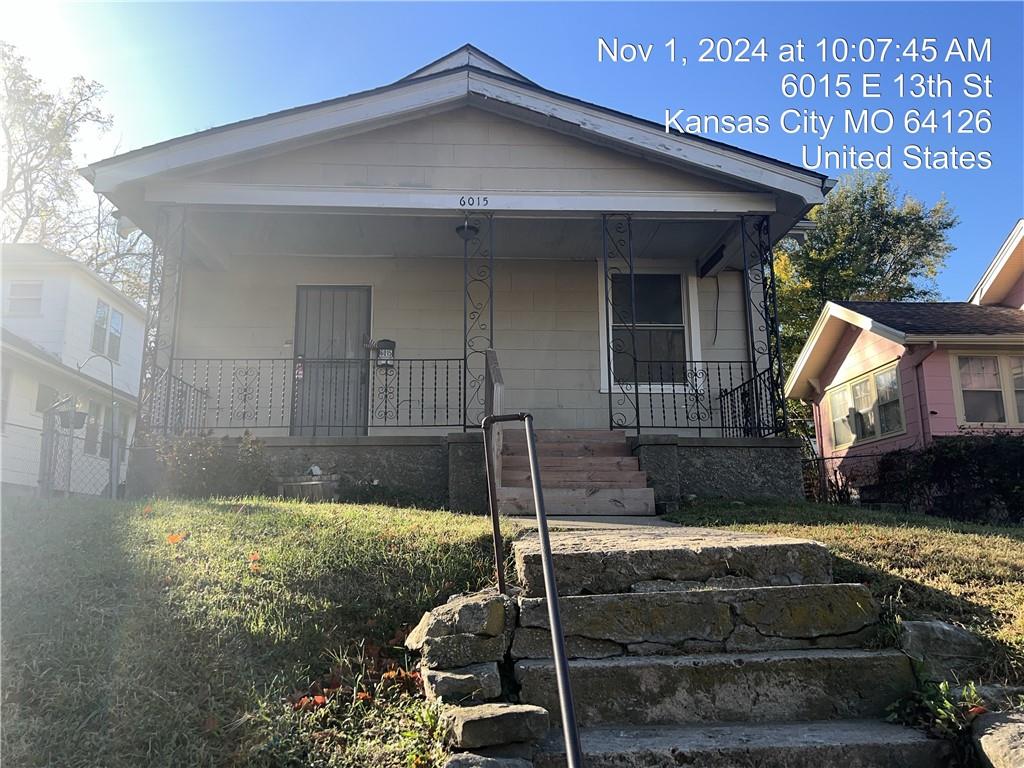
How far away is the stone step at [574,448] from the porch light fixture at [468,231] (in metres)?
2.35

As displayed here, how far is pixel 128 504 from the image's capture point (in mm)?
5828

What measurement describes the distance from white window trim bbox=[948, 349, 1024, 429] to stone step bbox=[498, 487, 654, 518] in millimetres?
7175

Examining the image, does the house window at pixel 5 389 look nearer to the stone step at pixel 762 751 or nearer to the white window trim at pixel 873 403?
the stone step at pixel 762 751

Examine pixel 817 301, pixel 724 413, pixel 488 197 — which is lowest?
pixel 724 413

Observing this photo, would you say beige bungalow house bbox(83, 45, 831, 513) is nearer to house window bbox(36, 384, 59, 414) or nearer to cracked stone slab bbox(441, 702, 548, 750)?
cracked stone slab bbox(441, 702, 548, 750)

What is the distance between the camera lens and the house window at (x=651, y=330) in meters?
9.20

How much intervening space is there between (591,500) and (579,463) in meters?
0.61

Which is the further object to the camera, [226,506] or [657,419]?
[657,419]

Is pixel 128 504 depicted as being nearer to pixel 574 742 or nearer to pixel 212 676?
pixel 212 676

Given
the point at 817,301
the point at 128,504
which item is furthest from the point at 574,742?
the point at 817,301

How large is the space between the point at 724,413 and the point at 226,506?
19.1ft

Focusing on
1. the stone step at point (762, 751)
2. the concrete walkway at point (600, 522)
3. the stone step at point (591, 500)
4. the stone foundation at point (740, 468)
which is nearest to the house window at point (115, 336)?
the stone step at point (591, 500)

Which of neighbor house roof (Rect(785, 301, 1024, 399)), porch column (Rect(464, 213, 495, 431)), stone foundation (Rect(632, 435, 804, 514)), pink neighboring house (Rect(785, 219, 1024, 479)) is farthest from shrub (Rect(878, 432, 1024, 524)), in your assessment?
porch column (Rect(464, 213, 495, 431))

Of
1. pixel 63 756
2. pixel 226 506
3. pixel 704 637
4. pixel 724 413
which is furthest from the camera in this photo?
pixel 724 413
